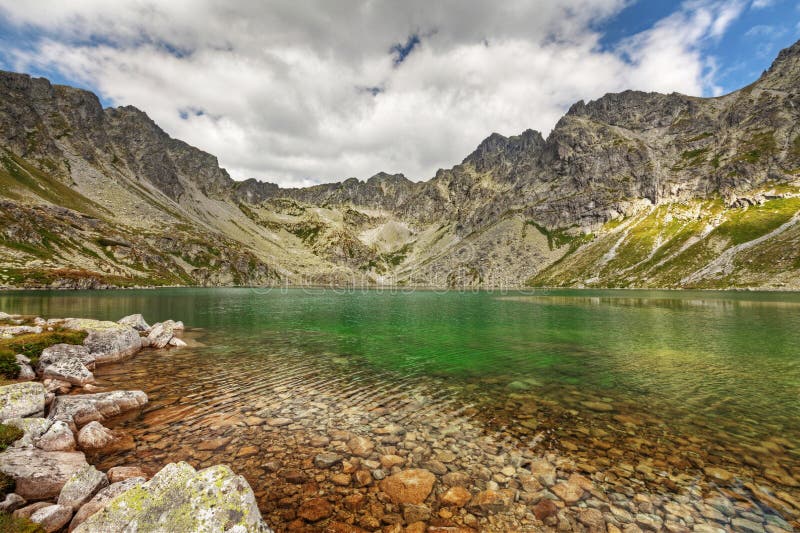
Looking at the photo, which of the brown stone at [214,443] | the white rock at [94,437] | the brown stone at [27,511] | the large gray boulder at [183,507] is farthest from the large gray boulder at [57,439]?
the large gray boulder at [183,507]

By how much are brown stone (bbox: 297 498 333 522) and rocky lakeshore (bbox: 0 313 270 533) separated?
235 centimetres

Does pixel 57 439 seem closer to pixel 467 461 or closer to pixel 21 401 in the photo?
pixel 21 401

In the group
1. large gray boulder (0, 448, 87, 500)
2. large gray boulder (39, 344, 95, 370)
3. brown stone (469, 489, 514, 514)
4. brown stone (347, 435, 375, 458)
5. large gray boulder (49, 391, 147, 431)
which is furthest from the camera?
large gray boulder (39, 344, 95, 370)

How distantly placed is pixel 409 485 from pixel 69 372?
24439 millimetres

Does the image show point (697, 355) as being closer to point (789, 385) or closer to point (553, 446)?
point (789, 385)

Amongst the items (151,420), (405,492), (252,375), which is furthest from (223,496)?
(252,375)

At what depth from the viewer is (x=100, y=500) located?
9.15 metres

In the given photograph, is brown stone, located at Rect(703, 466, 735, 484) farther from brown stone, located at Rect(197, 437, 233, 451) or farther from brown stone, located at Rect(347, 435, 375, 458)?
brown stone, located at Rect(197, 437, 233, 451)

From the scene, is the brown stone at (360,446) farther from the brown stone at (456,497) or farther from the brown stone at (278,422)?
the brown stone at (278,422)

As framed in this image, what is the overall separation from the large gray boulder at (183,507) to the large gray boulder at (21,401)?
11.8 m

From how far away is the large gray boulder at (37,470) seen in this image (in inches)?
388

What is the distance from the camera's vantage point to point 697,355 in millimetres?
33688

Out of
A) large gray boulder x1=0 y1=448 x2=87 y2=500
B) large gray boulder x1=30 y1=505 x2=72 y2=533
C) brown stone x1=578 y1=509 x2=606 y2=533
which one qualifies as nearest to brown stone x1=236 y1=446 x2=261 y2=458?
large gray boulder x1=0 y1=448 x2=87 y2=500

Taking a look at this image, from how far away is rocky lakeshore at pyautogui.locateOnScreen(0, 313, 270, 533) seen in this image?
24.6 ft
